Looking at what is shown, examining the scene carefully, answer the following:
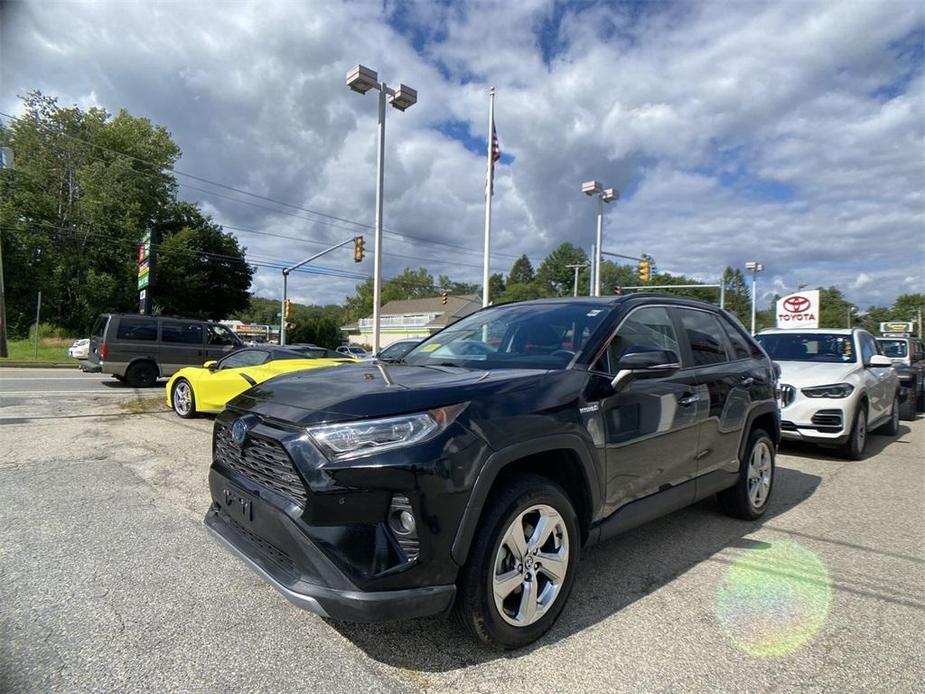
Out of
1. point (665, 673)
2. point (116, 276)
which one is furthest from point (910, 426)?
point (116, 276)

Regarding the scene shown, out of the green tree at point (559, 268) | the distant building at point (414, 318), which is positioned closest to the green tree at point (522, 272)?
the green tree at point (559, 268)

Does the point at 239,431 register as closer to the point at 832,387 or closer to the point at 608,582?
the point at 608,582

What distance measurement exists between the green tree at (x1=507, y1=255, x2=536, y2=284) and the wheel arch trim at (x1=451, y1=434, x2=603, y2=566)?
12636 centimetres

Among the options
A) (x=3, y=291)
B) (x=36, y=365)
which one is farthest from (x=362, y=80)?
(x=3, y=291)

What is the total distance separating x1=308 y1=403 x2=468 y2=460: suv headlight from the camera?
2.23 metres

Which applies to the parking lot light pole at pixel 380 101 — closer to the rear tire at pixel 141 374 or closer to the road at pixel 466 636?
the rear tire at pixel 141 374

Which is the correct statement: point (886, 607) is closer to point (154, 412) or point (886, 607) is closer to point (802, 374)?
point (802, 374)

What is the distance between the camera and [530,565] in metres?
2.57

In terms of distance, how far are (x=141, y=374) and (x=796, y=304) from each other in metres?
18.8

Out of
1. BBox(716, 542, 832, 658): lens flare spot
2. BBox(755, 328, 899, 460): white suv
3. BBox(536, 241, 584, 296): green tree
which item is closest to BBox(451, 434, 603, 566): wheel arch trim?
BBox(716, 542, 832, 658): lens flare spot

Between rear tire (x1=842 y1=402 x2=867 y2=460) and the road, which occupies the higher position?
rear tire (x1=842 y1=402 x2=867 y2=460)

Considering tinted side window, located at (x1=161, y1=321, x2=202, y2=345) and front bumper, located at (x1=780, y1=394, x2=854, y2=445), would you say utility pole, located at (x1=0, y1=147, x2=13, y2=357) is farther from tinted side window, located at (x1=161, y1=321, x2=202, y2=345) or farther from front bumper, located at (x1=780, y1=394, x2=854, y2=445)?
front bumper, located at (x1=780, y1=394, x2=854, y2=445)

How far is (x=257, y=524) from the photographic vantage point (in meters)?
2.49

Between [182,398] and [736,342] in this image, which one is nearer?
[736,342]
